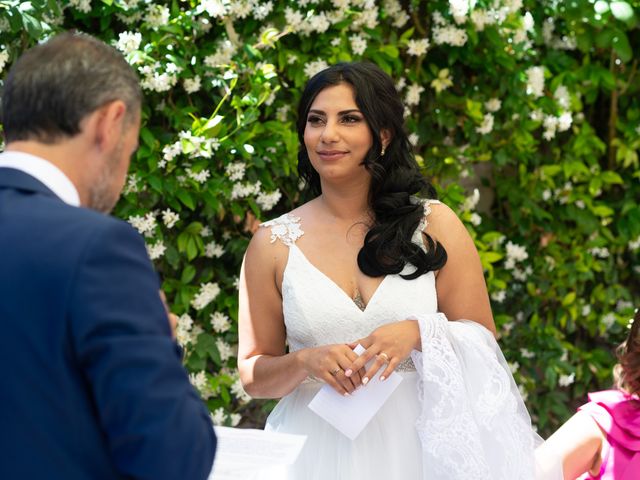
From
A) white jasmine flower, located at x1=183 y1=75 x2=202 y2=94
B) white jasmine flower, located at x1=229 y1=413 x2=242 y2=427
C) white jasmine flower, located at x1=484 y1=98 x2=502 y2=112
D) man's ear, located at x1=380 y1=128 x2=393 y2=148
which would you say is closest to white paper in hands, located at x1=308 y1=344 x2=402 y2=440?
man's ear, located at x1=380 y1=128 x2=393 y2=148

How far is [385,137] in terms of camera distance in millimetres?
3023

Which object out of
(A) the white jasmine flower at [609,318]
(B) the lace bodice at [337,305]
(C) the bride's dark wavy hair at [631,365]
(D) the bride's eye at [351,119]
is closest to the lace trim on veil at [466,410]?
(B) the lace bodice at [337,305]

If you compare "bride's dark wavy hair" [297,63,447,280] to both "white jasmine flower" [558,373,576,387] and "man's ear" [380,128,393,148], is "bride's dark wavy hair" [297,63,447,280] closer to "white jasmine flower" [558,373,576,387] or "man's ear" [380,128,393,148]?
"man's ear" [380,128,393,148]

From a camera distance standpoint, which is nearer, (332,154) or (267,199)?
(332,154)

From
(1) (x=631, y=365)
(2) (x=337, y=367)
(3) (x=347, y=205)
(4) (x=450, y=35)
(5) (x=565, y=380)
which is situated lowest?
(5) (x=565, y=380)

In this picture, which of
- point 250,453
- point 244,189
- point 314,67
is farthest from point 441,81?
point 250,453

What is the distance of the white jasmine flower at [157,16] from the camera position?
11.4ft

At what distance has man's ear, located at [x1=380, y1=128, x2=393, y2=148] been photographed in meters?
3.01

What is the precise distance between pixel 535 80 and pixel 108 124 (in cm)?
325

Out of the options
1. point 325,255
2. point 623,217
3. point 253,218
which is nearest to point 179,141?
point 253,218

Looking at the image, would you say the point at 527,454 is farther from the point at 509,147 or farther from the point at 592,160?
the point at 592,160

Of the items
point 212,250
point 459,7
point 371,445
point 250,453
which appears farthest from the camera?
point 459,7

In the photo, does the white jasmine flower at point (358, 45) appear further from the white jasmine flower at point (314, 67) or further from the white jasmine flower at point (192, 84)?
the white jasmine flower at point (192, 84)

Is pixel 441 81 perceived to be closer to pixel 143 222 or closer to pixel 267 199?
pixel 267 199
